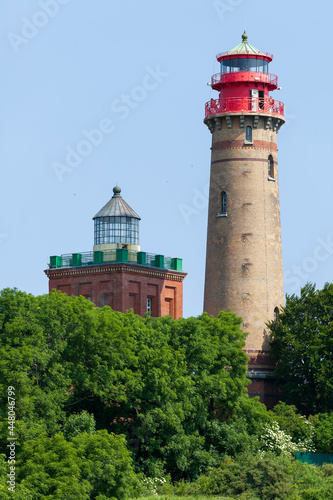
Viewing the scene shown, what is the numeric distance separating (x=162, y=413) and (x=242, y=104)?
78.2 ft

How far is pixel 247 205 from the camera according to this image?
84.8 meters

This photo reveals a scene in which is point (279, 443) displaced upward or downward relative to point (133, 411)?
downward

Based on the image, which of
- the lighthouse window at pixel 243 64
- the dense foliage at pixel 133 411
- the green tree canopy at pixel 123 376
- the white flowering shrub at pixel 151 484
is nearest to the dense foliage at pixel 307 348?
the dense foliage at pixel 133 411

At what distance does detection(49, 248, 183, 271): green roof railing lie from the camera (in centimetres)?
8821

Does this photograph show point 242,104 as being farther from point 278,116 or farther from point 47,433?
point 47,433

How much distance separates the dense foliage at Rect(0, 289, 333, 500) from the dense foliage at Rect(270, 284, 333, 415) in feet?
11.2

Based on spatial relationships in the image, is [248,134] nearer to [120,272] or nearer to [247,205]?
[247,205]

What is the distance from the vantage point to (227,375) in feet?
246

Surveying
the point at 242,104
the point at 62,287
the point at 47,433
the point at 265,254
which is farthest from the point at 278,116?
the point at 47,433

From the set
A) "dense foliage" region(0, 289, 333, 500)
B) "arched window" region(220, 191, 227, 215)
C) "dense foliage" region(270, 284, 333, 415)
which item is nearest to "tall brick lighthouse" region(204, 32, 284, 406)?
"arched window" region(220, 191, 227, 215)

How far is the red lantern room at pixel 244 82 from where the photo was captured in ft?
281

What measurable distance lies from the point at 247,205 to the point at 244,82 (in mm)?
7275

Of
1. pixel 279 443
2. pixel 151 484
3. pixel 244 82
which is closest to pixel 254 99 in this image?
pixel 244 82

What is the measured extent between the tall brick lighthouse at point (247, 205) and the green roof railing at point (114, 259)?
15.6 ft
